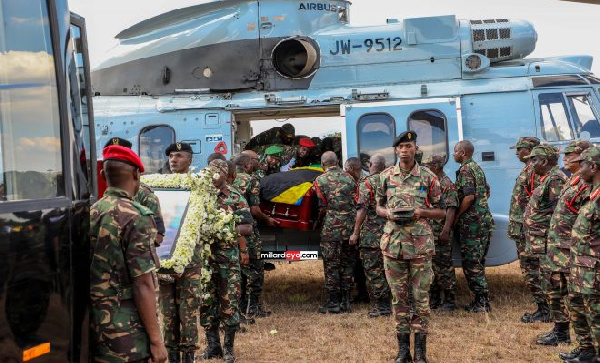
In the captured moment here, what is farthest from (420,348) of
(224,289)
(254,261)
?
(254,261)

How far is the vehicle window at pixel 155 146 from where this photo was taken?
32.0ft

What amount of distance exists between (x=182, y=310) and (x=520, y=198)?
4313 mm

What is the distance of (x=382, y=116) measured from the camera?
925 centimetres

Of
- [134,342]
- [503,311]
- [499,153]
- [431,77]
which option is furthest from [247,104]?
[134,342]

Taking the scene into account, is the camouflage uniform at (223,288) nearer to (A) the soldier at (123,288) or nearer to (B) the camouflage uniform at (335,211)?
(B) the camouflage uniform at (335,211)

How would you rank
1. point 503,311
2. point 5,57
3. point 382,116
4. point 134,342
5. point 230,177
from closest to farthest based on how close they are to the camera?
point 5,57 < point 134,342 < point 230,177 < point 503,311 < point 382,116

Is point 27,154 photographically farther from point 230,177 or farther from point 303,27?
point 303,27

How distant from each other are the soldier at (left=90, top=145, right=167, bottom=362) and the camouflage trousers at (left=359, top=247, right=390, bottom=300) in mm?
5418

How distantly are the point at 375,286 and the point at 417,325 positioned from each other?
2316 mm

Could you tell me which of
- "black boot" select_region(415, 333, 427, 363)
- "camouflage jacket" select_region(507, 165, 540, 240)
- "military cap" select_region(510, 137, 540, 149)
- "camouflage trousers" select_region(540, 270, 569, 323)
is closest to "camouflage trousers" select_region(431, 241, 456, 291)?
"camouflage jacket" select_region(507, 165, 540, 240)

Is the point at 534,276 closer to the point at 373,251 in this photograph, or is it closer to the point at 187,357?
the point at 373,251

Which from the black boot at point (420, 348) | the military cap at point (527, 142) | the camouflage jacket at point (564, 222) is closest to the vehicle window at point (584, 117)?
the military cap at point (527, 142)

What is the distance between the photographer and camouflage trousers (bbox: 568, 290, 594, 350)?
20.1 ft

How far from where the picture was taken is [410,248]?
6312mm
